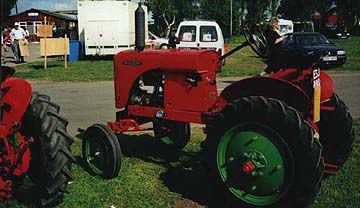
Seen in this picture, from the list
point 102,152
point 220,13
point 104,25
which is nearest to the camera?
point 102,152

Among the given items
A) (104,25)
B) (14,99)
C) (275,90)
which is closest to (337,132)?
(275,90)

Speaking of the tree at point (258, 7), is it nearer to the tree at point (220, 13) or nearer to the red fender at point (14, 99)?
the tree at point (220, 13)

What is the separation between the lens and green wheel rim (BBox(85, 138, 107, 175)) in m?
5.41

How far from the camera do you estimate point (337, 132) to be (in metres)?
5.12

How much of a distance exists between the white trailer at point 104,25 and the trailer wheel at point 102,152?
1855cm

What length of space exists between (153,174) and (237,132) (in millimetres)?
1626

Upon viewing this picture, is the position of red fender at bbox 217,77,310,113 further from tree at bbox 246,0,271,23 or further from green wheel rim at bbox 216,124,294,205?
tree at bbox 246,0,271,23

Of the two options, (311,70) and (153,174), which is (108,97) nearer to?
(153,174)

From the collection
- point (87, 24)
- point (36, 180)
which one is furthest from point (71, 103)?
point (87, 24)

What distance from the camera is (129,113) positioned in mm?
5941

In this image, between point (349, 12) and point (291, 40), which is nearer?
point (291, 40)

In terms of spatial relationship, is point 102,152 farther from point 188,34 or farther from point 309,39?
point 309,39

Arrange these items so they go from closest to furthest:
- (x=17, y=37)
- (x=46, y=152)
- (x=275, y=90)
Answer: (x=46, y=152) → (x=275, y=90) → (x=17, y=37)

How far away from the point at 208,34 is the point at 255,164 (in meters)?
15.9
